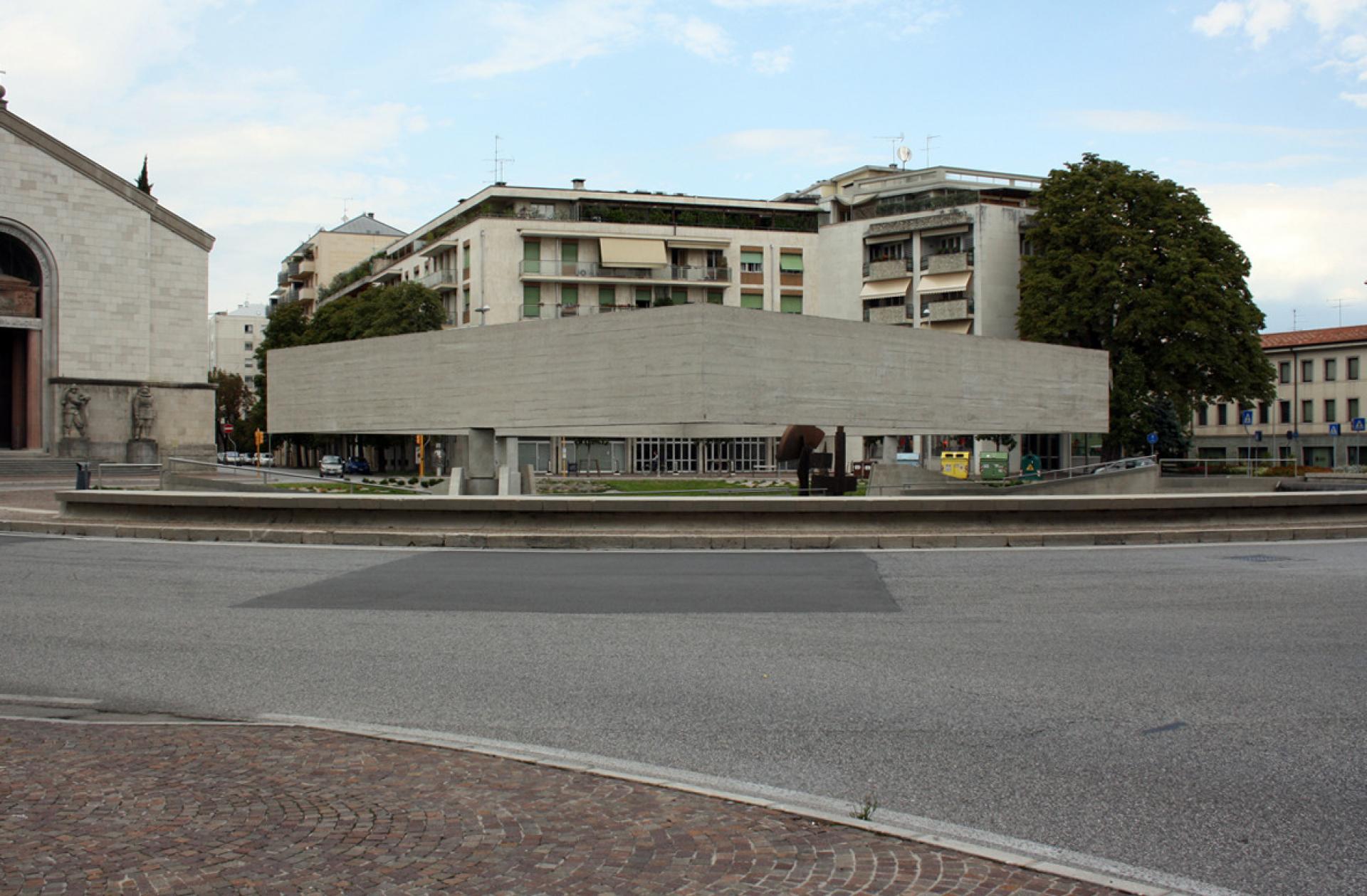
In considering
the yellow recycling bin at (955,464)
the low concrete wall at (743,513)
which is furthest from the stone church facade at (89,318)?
the low concrete wall at (743,513)

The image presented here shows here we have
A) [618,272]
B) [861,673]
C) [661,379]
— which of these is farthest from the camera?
[618,272]

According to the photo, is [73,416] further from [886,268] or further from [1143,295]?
[1143,295]

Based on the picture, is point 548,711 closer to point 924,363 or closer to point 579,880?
point 579,880

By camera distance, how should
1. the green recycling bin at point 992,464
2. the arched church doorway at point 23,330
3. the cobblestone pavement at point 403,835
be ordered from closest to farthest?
the cobblestone pavement at point 403,835 < the green recycling bin at point 992,464 < the arched church doorway at point 23,330

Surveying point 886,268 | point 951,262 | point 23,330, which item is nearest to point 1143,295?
point 951,262

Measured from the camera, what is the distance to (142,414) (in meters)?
49.3

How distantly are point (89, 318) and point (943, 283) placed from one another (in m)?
42.6

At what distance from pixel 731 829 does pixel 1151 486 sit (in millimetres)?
32821

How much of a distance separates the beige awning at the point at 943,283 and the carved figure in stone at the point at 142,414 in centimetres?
3998

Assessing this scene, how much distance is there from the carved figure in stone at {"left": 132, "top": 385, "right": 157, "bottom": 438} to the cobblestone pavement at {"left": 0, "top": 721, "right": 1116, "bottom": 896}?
4845cm

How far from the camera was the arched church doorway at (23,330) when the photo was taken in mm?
48531

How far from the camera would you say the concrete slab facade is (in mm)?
27188

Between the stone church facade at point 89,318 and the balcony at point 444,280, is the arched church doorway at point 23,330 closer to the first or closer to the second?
the stone church facade at point 89,318

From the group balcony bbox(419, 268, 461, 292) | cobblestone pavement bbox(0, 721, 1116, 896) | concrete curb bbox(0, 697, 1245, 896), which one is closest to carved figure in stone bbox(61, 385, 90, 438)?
balcony bbox(419, 268, 461, 292)
